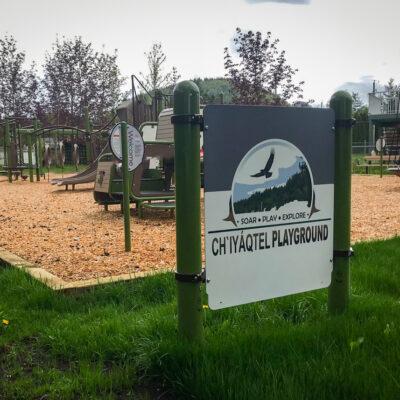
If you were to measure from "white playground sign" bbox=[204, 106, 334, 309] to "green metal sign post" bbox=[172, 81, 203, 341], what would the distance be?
5cm

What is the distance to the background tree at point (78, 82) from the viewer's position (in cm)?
3312

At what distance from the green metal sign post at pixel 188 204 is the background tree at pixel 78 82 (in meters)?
31.9

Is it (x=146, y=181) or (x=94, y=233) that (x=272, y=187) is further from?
(x=146, y=181)

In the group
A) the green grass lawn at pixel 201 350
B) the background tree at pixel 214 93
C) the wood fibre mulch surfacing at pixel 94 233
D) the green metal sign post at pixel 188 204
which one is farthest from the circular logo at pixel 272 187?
the background tree at pixel 214 93

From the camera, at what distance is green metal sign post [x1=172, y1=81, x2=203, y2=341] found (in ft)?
6.83

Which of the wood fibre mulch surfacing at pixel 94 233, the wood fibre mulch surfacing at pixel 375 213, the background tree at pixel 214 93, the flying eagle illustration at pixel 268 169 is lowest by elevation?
the wood fibre mulch surfacing at pixel 375 213

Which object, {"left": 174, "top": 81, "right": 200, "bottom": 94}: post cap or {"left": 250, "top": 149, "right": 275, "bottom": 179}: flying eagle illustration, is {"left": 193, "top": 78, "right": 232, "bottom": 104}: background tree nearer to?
{"left": 250, "top": 149, "right": 275, "bottom": 179}: flying eagle illustration

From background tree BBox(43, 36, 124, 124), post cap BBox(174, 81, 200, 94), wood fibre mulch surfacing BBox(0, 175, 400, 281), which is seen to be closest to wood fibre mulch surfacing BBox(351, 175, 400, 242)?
wood fibre mulch surfacing BBox(0, 175, 400, 281)

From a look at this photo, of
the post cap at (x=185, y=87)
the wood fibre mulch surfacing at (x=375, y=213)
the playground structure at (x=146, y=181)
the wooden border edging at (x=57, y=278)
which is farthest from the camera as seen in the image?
the playground structure at (x=146, y=181)

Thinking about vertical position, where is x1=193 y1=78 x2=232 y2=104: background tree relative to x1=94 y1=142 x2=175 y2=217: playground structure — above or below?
above

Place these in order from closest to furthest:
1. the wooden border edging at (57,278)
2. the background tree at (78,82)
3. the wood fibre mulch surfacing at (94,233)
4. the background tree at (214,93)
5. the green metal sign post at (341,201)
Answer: the green metal sign post at (341,201), the wooden border edging at (57,278), the wood fibre mulch surfacing at (94,233), the background tree at (214,93), the background tree at (78,82)

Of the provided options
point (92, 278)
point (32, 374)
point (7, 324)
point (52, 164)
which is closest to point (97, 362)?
point (32, 374)

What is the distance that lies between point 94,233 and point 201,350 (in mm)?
3981

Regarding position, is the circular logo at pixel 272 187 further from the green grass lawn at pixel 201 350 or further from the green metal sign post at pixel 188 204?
the green grass lawn at pixel 201 350
